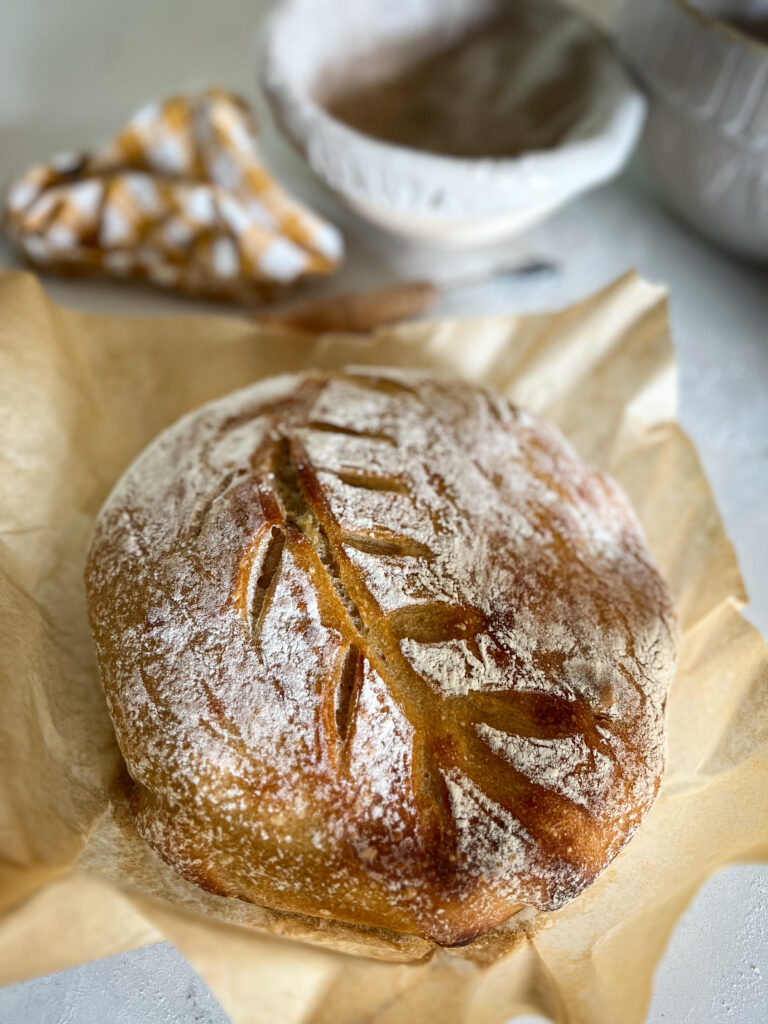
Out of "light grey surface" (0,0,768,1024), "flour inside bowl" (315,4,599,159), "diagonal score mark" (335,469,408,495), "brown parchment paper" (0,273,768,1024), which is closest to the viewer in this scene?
"brown parchment paper" (0,273,768,1024)

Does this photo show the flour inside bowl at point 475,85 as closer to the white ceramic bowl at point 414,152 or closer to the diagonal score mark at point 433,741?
the white ceramic bowl at point 414,152

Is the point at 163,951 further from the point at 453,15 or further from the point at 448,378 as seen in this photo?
the point at 453,15

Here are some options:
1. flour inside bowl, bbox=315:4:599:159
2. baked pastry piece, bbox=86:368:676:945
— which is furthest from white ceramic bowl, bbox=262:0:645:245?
baked pastry piece, bbox=86:368:676:945

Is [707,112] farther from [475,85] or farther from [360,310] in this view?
[360,310]

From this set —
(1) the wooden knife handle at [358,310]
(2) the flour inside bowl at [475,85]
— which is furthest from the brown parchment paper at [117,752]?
(2) the flour inside bowl at [475,85]

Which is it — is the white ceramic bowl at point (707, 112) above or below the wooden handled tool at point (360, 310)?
above

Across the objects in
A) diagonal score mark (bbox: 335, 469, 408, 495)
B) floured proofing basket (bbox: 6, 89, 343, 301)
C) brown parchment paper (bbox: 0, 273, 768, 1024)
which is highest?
floured proofing basket (bbox: 6, 89, 343, 301)

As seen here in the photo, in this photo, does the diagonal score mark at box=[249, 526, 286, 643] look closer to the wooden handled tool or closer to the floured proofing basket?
the wooden handled tool

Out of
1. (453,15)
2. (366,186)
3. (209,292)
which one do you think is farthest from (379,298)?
(453,15)
